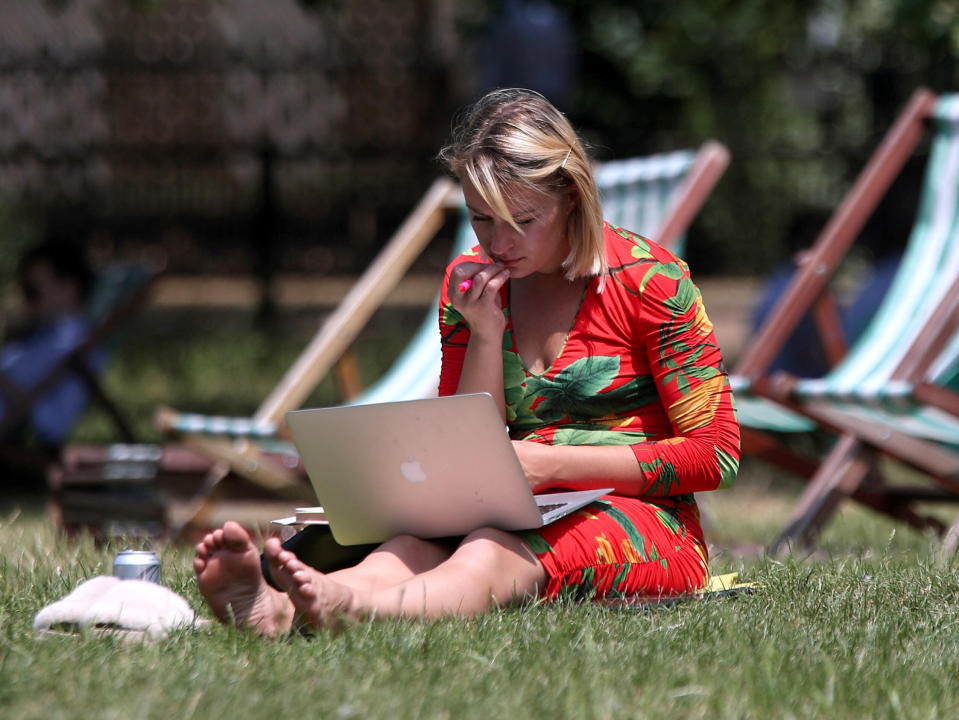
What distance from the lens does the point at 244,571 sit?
2.17m

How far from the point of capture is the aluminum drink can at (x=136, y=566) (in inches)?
94.8

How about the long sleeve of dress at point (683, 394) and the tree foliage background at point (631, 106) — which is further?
the tree foliage background at point (631, 106)

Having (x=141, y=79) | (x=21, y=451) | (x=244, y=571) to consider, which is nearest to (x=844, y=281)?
(x=141, y=79)

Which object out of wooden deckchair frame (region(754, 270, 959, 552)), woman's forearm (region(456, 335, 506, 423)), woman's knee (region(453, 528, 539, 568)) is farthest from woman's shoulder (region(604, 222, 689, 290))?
wooden deckchair frame (region(754, 270, 959, 552))

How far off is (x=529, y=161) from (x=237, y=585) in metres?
0.92

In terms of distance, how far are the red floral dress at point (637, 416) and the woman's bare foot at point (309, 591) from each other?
434 millimetres

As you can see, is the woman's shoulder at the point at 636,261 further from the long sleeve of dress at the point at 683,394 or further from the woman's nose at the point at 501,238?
the woman's nose at the point at 501,238

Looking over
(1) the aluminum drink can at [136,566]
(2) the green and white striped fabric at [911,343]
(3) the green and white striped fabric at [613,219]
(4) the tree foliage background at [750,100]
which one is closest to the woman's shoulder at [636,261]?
(1) the aluminum drink can at [136,566]

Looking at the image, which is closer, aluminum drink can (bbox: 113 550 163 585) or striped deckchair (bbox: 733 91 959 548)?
aluminum drink can (bbox: 113 550 163 585)

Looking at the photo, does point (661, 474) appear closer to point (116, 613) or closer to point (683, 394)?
point (683, 394)

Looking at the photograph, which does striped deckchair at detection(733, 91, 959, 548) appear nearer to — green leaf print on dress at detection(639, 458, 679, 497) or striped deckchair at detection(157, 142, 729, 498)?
striped deckchair at detection(157, 142, 729, 498)

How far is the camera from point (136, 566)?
2.41 meters

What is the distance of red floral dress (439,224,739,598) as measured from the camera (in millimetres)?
2516

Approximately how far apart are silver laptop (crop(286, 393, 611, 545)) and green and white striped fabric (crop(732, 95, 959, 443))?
5.17ft
